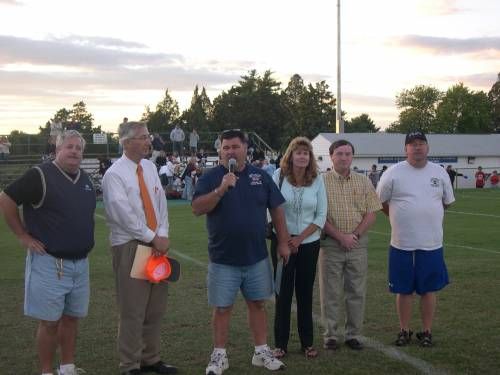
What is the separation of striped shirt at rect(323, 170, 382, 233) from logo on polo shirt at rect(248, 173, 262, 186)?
0.94m

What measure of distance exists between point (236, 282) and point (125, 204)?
1.07m

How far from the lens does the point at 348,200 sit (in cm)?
579

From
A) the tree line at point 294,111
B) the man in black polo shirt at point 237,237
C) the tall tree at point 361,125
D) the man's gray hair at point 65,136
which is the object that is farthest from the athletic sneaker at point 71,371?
the tall tree at point 361,125

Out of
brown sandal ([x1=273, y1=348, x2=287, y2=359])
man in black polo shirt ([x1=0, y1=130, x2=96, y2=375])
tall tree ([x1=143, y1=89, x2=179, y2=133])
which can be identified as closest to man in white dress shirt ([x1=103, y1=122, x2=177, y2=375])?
man in black polo shirt ([x1=0, y1=130, x2=96, y2=375])

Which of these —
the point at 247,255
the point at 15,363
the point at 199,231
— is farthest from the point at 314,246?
the point at 199,231

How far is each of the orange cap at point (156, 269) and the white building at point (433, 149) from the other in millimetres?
49732

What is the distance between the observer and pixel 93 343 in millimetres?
5875

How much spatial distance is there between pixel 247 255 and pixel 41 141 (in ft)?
104

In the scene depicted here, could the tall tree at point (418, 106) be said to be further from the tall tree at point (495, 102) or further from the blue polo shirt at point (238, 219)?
the blue polo shirt at point (238, 219)

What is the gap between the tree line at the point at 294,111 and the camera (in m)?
81.2

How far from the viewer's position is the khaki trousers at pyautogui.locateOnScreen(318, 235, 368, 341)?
5734mm

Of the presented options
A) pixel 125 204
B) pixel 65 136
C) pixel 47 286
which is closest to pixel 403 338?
pixel 125 204

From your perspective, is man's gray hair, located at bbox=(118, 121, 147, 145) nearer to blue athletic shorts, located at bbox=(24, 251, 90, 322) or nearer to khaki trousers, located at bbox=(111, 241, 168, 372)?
khaki trousers, located at bbox=(111, 241, 168, 372)

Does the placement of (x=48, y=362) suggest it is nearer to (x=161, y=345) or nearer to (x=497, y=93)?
(x=161, y=345)
